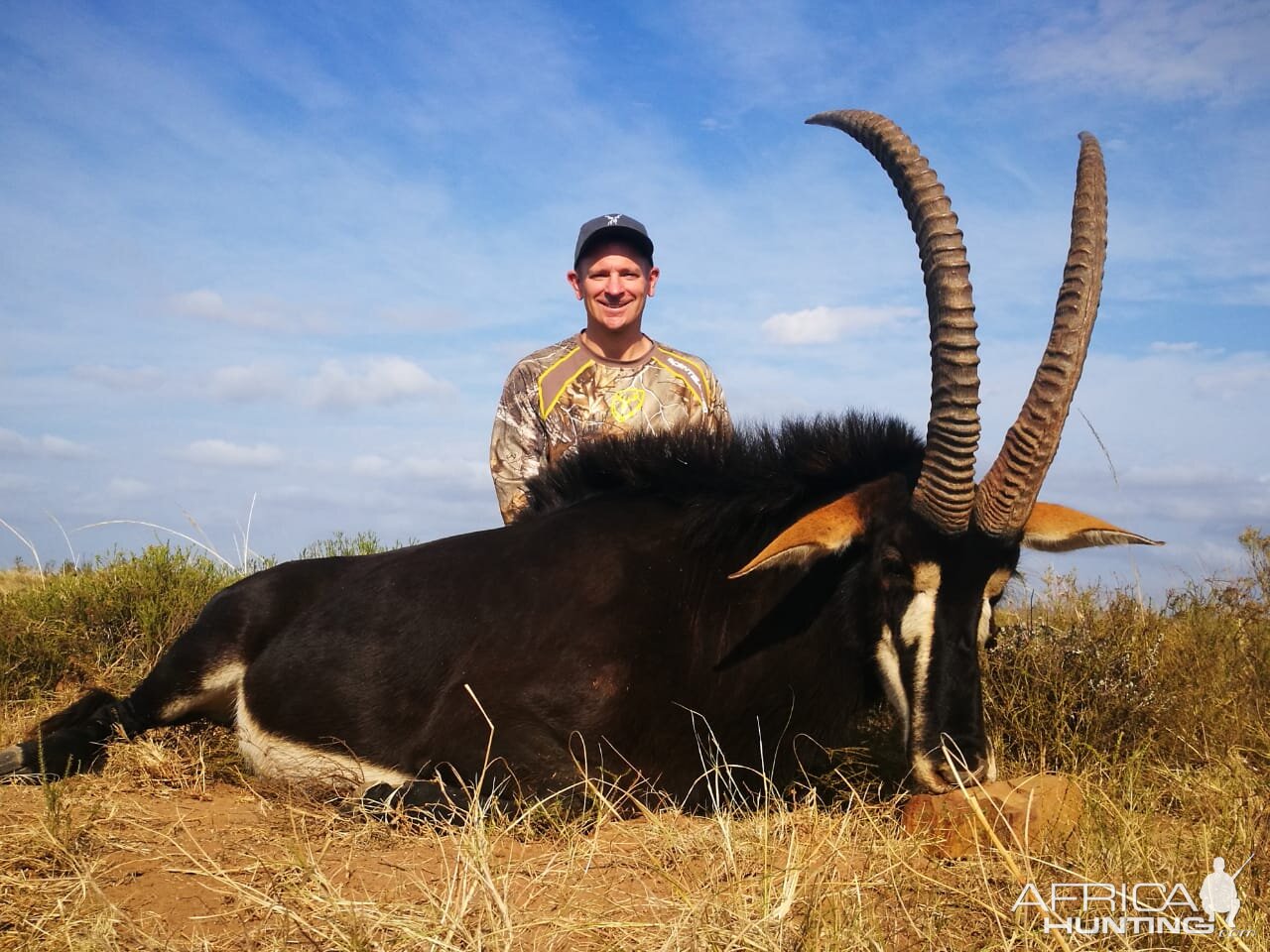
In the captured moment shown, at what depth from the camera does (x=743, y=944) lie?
2.50 metres

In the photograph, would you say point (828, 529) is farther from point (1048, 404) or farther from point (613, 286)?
point (613, 286)

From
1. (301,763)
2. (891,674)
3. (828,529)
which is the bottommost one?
(301,763)

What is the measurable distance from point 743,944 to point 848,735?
6.35 ft

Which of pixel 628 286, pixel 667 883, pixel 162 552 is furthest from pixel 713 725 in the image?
pixel 162 552

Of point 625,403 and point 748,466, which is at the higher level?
point 625,403

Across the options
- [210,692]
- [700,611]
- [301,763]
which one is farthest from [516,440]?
[700,611]

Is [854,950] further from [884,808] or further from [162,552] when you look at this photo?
[162,552]

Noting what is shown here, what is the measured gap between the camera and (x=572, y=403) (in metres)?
6.62

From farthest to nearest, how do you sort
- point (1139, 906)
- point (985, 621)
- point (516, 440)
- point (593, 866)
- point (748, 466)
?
point (516, 440) → point (748, 466) → point (985, 621) → point (593, 866) → point (1139, 906)

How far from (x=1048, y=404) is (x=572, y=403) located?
3.49 metres

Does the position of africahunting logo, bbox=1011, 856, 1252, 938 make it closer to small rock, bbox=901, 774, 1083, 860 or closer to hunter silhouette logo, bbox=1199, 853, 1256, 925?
hunter silhouette logo, bbox=1199, 853, 1256, 925

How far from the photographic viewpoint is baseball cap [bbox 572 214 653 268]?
6.68 metres

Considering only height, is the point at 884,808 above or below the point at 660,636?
below

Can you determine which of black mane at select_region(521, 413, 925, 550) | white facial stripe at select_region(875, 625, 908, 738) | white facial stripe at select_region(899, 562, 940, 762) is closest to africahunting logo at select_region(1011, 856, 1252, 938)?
white facial stripe at select_region(899, 562, 940, 762)
